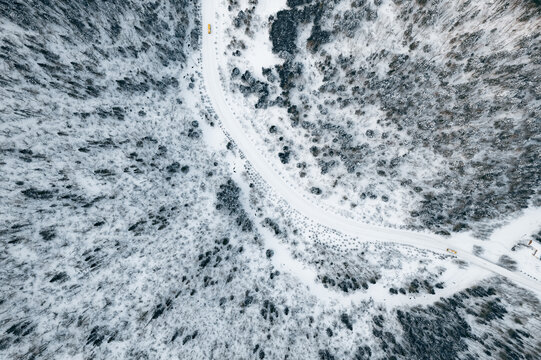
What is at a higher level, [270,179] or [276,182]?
[270,179]

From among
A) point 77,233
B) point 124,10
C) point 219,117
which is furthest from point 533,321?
point 124,10

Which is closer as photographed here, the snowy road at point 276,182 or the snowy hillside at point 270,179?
the snowy hillside at point 270,179

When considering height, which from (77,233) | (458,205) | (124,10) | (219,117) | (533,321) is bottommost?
(533,321)

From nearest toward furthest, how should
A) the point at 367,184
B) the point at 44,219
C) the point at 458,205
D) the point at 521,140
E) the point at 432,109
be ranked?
the point at 44,219 < the point at 521,140 < the point at 432,109 < the point at 458,205 < the point at 367,184

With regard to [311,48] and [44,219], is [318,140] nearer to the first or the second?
[311,48]

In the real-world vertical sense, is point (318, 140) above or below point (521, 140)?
above

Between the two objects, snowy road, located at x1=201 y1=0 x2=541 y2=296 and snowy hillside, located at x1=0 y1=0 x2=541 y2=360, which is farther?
snowy road, located at x1=201 y1=0 x2=541 y2=296

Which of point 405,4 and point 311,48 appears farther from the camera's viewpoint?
point 311,48

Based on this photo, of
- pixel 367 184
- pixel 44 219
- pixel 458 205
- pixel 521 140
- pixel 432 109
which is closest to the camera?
pixel 44 219
